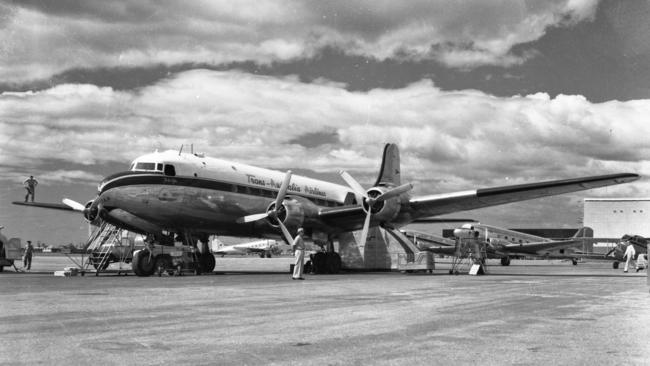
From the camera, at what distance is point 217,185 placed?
23.8m

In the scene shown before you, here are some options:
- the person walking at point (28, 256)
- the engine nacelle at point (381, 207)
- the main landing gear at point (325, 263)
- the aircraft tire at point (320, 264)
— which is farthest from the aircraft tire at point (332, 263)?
the person walking at point (28, 256)

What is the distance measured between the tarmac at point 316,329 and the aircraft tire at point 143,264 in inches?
300

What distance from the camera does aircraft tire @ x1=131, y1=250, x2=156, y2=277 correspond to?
68.0 ft

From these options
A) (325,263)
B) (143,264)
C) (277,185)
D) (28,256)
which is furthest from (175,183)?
(28,256)

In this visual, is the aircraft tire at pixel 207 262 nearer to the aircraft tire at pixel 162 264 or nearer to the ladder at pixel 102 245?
the ladder at pixel 102 245

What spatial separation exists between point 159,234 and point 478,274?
42.8 ft

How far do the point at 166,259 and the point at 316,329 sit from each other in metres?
14.8

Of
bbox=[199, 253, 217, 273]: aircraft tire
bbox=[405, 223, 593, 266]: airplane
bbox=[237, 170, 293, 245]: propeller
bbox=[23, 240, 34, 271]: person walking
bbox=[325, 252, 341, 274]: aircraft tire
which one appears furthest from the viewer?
bbox=[405, 223, 593, 266]: airplane

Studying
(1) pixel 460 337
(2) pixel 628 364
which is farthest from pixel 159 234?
(2) pixel 628 364

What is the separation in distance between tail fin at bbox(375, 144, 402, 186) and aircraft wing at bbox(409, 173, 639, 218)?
3.71 m

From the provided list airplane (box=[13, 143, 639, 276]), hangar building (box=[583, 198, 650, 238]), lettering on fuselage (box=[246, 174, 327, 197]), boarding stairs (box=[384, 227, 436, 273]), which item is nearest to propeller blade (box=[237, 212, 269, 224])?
airplane (box=[13, 143, 639, 276])

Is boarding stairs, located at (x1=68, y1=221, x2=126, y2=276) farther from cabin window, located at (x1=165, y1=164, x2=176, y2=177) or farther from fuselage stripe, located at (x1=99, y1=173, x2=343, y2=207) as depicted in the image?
cabin window, located at (x1=165, y1=164, x2=176, y2=177)

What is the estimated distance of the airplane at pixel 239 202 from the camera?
848 inches

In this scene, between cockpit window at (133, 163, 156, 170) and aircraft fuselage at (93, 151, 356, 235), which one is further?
cockpit window at (133, 163, 156, 170)
